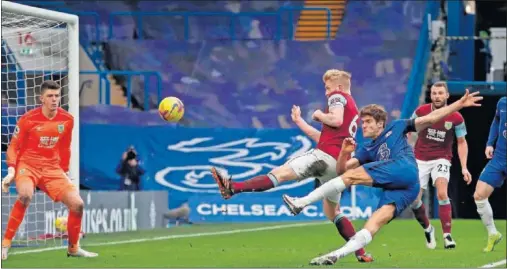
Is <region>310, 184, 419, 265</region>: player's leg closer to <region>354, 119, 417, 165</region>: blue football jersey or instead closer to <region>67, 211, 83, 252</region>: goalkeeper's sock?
<region>354, 119, 417, 165</region>: blue football jersey

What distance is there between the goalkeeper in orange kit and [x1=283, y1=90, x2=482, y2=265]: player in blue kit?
3032 millimetres

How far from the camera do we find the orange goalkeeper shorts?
14352 mm

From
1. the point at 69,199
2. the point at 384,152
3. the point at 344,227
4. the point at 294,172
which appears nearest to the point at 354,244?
the point at 384,152

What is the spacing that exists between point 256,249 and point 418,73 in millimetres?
13606

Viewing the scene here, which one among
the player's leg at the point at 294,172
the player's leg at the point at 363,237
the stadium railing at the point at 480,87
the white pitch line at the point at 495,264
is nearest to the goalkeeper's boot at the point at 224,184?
the player's leg at the point at 294,172

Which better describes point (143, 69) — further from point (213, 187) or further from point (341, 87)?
point (341, 87)

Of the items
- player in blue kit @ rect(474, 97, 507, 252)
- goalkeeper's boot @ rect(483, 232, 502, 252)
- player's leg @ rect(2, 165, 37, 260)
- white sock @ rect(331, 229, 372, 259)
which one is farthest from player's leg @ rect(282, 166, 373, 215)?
A: player in blue kit @ rect(474, 97, 507, 252)

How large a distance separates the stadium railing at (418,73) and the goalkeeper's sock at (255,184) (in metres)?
14.9

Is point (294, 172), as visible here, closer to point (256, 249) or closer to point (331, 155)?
point (331, 155)

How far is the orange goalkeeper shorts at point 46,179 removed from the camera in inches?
565

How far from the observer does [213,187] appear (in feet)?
90.8

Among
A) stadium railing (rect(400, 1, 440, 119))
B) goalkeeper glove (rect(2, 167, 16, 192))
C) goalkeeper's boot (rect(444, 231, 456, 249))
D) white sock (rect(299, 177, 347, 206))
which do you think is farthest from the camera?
stadium railing (rect(400, 1, 440, 119))

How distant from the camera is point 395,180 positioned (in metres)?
12.5

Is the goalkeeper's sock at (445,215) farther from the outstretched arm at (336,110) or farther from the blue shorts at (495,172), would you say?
the outstretched arm at (336,110)
